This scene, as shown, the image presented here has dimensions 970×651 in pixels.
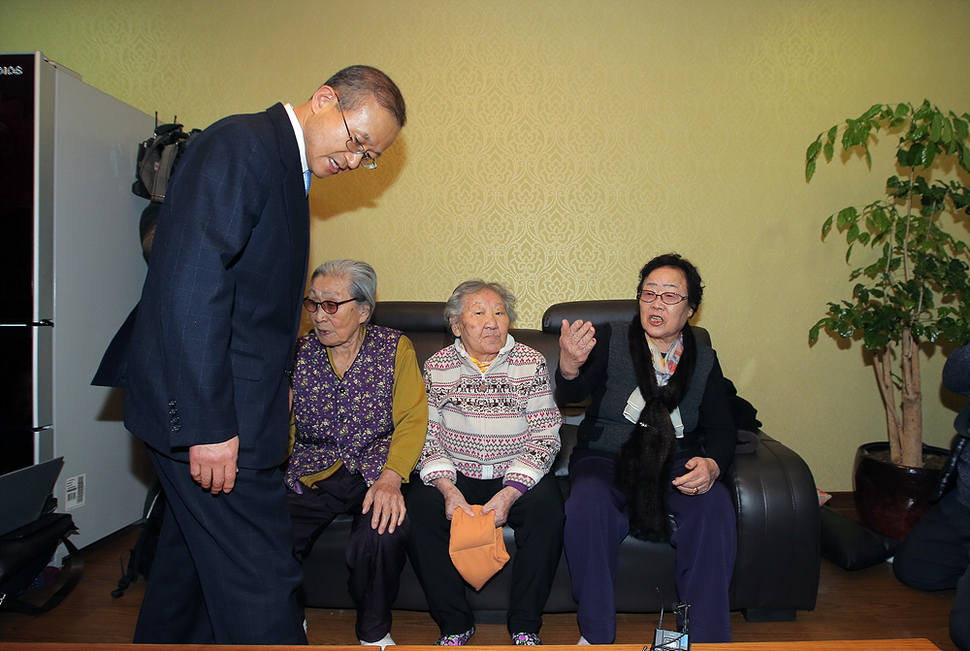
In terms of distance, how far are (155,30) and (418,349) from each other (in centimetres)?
203

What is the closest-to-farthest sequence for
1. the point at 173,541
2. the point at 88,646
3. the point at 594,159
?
the point at 88,646 < the point at 173,541 < the point at 594,159

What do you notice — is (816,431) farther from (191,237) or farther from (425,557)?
(191,237)

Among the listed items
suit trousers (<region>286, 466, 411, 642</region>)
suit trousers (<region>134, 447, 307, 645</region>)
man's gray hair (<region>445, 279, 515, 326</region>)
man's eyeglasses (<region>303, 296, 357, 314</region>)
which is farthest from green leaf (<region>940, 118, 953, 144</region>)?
suit trousers (<region>134, 447, 307, 645</region>)

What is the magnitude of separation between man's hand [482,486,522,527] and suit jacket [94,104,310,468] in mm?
700

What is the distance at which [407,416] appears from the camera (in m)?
1.94

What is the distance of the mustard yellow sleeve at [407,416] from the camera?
1884 mm

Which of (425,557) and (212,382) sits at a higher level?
(212,382)

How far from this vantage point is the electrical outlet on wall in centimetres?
220

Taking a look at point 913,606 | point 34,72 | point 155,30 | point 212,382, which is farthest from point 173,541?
point 155,30

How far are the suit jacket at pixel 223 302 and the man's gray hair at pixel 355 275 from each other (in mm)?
596

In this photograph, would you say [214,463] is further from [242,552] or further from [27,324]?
[27,324]

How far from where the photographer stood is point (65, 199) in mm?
2170

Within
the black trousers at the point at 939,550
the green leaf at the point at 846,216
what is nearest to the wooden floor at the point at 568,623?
the black trousers at the point at 939,550

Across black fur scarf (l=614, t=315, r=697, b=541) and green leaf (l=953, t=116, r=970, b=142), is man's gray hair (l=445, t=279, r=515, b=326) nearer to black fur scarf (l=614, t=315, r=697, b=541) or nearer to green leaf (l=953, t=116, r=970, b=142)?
black fur scarf (l=614, t=315, r=697, b=541)
